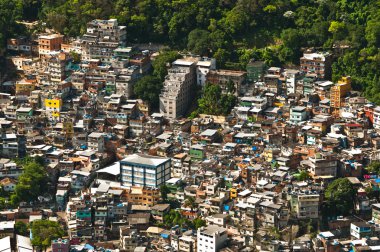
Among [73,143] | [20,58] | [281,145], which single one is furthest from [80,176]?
[20,58]

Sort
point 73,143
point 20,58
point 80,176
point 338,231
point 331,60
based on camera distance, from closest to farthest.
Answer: point 338,231 → point 80,176 → point 73,143 → point 331,60 → point 20,58

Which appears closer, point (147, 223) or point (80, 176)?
point (147, 223)

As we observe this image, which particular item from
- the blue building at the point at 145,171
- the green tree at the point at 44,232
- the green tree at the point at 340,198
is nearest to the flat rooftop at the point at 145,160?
the blue building at the point at 145,171

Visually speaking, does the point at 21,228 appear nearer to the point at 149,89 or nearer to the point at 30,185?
the point at 30,185

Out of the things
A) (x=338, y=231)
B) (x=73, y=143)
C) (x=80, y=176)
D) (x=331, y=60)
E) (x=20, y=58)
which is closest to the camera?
(x=338, y=231)

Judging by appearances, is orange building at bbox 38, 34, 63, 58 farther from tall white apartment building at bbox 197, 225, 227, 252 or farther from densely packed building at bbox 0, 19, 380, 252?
tall white apartment building at bbox 197, 225, 227, 252

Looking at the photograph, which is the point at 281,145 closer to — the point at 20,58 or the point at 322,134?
the point at 322,134

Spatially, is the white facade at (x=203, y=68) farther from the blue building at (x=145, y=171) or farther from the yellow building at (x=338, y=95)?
the blue building at (x=145, y=171)
